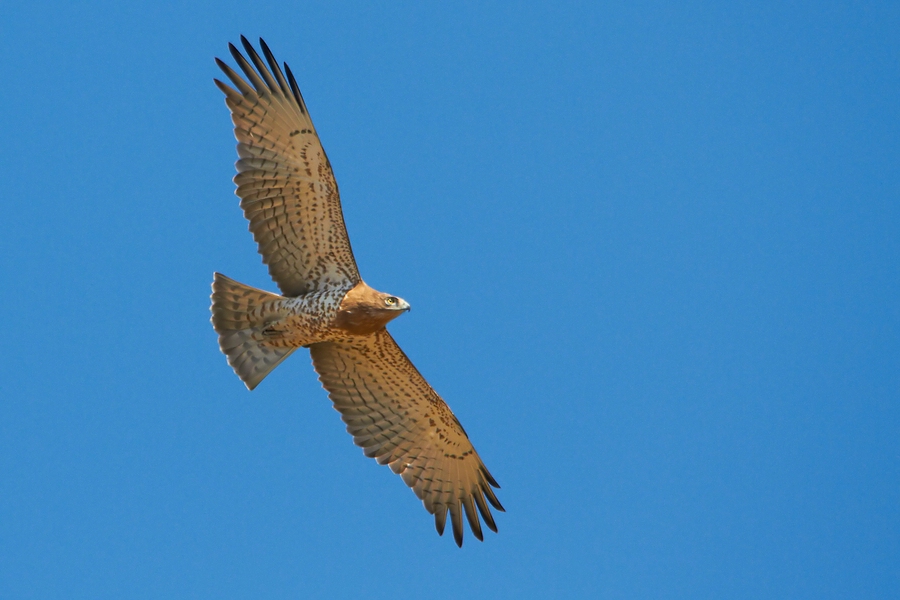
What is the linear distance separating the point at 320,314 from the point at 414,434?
196cm

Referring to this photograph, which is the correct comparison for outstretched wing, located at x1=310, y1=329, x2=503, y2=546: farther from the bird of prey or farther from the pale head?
the pale head

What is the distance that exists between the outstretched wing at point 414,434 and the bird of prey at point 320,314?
1 cm

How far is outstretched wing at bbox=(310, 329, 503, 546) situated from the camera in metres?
12.9

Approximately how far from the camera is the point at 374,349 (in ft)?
41.2

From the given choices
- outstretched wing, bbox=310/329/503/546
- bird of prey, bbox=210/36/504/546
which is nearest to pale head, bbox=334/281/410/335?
bird of prey, bbox=210/36/504/546

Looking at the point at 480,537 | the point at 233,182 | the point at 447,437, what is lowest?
the point at 480,537

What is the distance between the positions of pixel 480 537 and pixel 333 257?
3404 millimetres

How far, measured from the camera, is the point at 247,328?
1216 cm

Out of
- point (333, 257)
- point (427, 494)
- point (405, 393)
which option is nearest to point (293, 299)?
point (333, 257)

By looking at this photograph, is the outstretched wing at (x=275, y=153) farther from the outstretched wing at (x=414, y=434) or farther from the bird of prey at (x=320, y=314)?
the outstretched wing at (x=414, y=434)

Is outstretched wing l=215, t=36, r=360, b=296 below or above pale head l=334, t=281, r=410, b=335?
above

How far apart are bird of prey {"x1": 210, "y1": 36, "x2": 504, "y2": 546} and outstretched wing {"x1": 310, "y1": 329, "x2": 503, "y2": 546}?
11mm

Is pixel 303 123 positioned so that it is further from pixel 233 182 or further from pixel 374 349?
pixel 374 349

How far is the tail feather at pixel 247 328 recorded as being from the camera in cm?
1208
